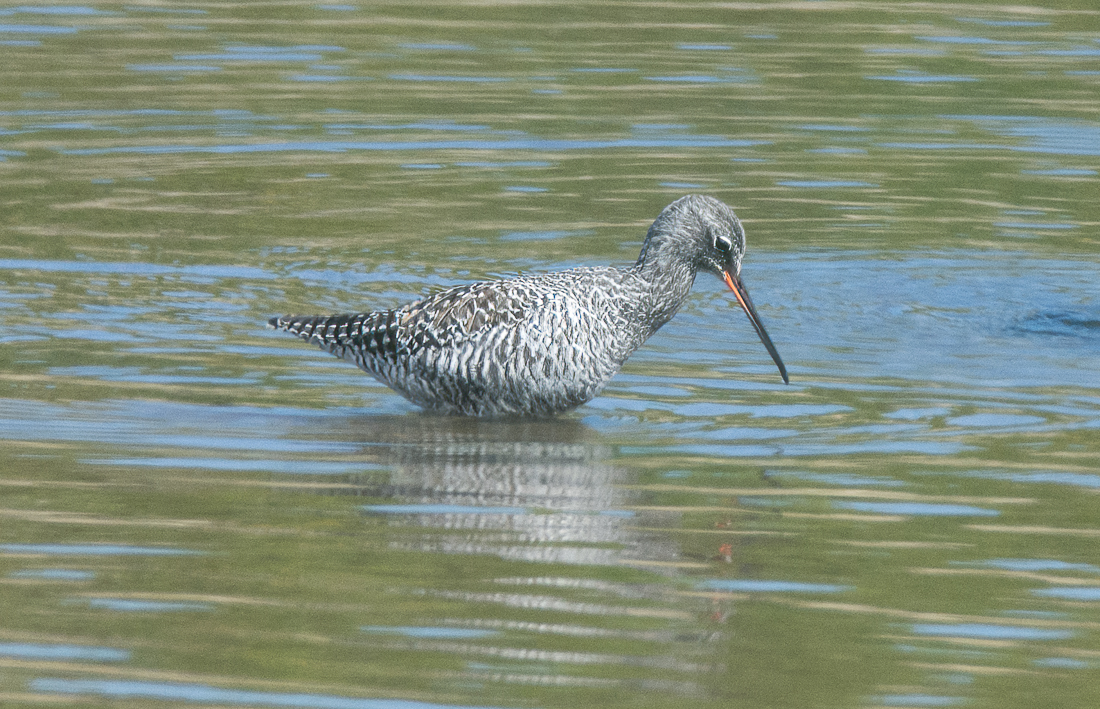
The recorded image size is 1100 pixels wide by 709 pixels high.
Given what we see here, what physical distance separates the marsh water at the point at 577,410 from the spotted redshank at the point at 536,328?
21cm

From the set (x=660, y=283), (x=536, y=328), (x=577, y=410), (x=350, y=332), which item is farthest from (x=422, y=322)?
(x=660, y=283)

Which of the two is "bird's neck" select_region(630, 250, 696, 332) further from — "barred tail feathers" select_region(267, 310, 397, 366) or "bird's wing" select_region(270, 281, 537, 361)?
"barred tail feathers" select_region(267, 310, 397, 366)

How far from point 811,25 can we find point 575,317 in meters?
11.3

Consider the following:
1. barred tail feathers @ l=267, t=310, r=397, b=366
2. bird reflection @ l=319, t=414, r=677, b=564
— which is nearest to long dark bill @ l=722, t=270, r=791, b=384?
bird reflection @ l=319, t=414, r=677, b=564

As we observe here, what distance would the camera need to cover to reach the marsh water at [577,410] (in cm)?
625

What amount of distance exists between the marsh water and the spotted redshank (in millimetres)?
206

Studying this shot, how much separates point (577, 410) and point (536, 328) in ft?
2.51

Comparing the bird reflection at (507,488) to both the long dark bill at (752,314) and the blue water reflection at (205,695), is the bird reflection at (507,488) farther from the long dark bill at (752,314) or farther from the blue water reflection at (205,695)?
the blue water reflection at (205,695)

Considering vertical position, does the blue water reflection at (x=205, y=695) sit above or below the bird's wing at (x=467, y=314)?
above

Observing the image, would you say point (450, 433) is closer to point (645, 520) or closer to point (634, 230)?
point (645, 520)

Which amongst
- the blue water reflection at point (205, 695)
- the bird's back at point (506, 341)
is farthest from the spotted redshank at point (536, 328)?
the blue water reflection at point (205, 695)

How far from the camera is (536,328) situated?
9203 millimetres

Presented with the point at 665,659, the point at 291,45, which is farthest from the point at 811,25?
the point at 665,659

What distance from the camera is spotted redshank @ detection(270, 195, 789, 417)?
9242 mm
